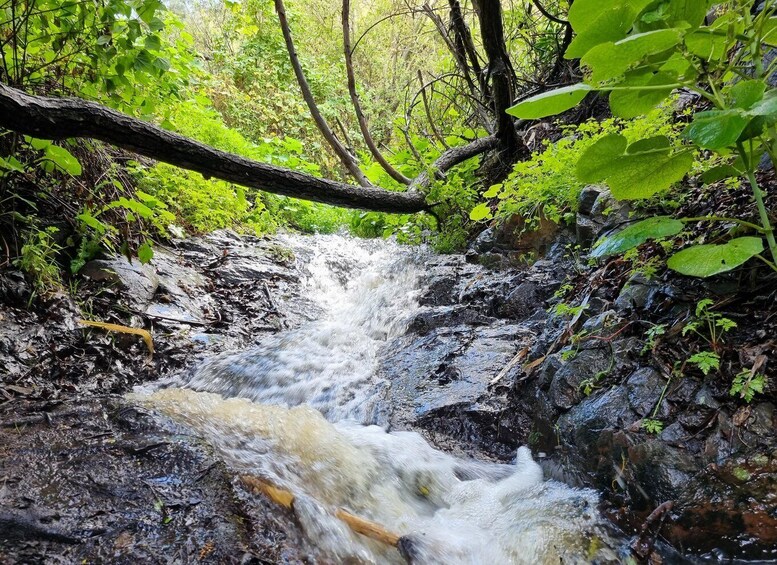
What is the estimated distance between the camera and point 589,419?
1.79 metres

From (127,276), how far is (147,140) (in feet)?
4.76

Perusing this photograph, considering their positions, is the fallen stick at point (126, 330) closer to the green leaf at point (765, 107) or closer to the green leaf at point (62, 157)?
the green leaf at point (62, 157)

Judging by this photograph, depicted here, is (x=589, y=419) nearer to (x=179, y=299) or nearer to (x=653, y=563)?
(x=653, y=563)

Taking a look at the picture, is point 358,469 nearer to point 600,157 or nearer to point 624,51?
point 600,157

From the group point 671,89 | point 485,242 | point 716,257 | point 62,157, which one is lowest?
point 485,242

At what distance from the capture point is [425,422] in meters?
2.45

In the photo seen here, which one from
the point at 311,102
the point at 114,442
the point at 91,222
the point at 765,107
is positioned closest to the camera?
the point at 765,107

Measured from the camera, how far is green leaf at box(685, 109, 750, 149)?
1.06 meters

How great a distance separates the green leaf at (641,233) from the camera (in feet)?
4.30

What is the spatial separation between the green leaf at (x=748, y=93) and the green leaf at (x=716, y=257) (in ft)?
1.24

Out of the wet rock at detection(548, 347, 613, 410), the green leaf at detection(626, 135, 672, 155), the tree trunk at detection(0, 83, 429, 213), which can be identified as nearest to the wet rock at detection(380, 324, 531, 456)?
the wet rock at detection(548, 347, 613, 410)

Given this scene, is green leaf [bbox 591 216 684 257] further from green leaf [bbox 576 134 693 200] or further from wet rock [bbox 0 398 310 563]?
wet rock [bbox 0 398 310 563]

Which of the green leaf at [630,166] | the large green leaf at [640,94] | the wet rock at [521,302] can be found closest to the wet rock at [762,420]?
the green leaf at [630,166]

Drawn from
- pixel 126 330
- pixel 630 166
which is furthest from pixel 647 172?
pixel 126 330
